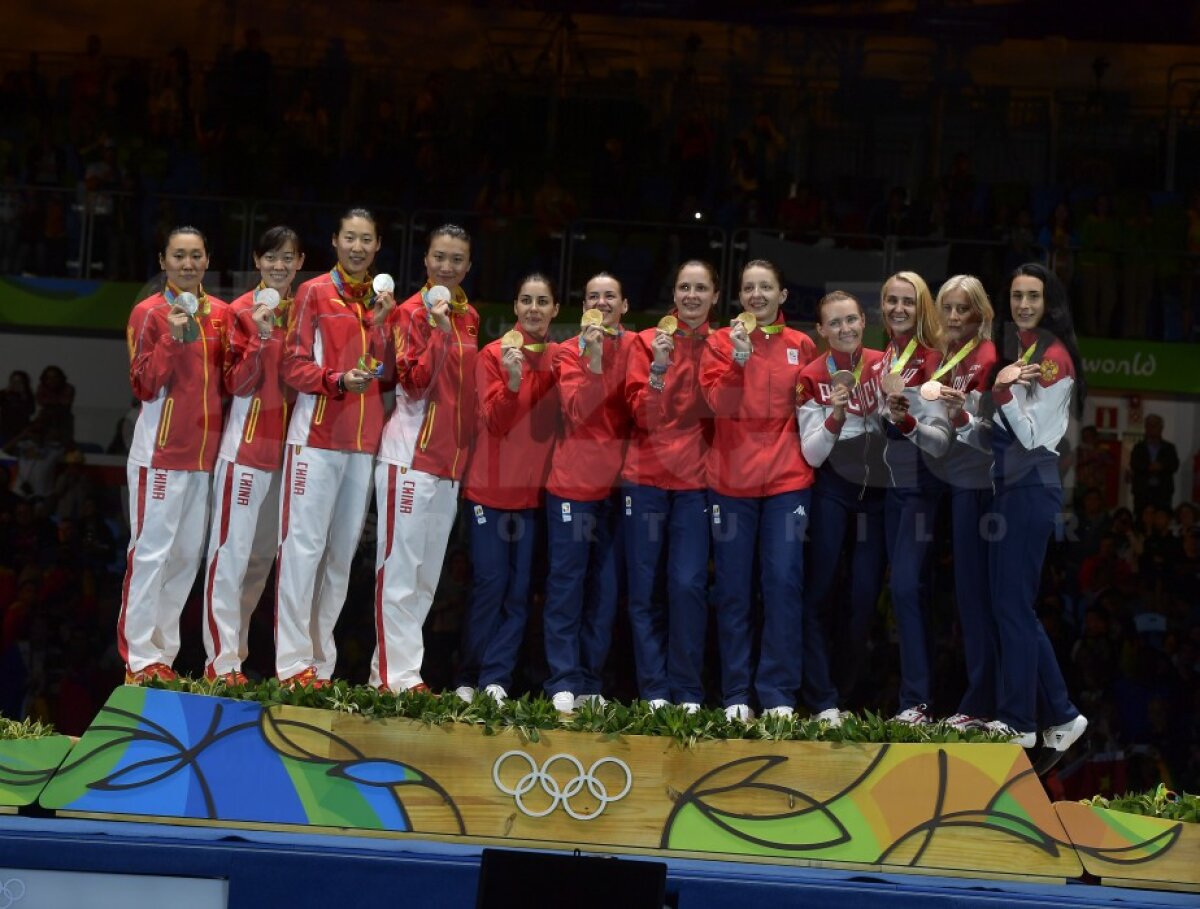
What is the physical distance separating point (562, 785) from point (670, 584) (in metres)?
1.14

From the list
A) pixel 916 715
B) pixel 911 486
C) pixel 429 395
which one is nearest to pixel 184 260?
pixel 429 395

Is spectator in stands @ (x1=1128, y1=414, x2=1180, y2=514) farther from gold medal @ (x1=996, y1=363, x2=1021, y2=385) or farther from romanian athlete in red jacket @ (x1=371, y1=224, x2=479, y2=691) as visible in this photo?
romanian athlete in red jacket @ (x1=371, y1=224, x2=479, y2=691)

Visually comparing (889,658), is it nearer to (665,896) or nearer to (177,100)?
(665,896)

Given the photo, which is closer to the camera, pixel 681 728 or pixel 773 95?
pixel 681 728

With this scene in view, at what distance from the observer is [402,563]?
5.52m

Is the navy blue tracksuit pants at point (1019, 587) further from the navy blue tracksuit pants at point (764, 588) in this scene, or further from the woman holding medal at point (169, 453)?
the woman holding medal at point (169, 453)

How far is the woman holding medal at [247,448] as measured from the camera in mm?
5508

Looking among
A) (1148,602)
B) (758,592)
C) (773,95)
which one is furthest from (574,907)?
(773,95)

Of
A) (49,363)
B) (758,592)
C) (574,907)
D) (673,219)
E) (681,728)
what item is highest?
(673,219)

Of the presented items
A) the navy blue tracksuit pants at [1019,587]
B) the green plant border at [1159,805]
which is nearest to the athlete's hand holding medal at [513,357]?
the navy blue tracksuit pants at [1019,587]

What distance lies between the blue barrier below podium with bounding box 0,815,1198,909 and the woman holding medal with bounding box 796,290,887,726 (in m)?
1.25

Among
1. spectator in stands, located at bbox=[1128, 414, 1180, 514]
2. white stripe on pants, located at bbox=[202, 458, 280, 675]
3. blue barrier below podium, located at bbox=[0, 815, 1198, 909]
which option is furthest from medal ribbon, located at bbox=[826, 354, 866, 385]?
spectator in stands, located at bbox=[1128, 414, 1180, 514]

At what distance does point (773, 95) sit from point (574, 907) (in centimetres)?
579

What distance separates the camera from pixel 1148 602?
7.33 meters
